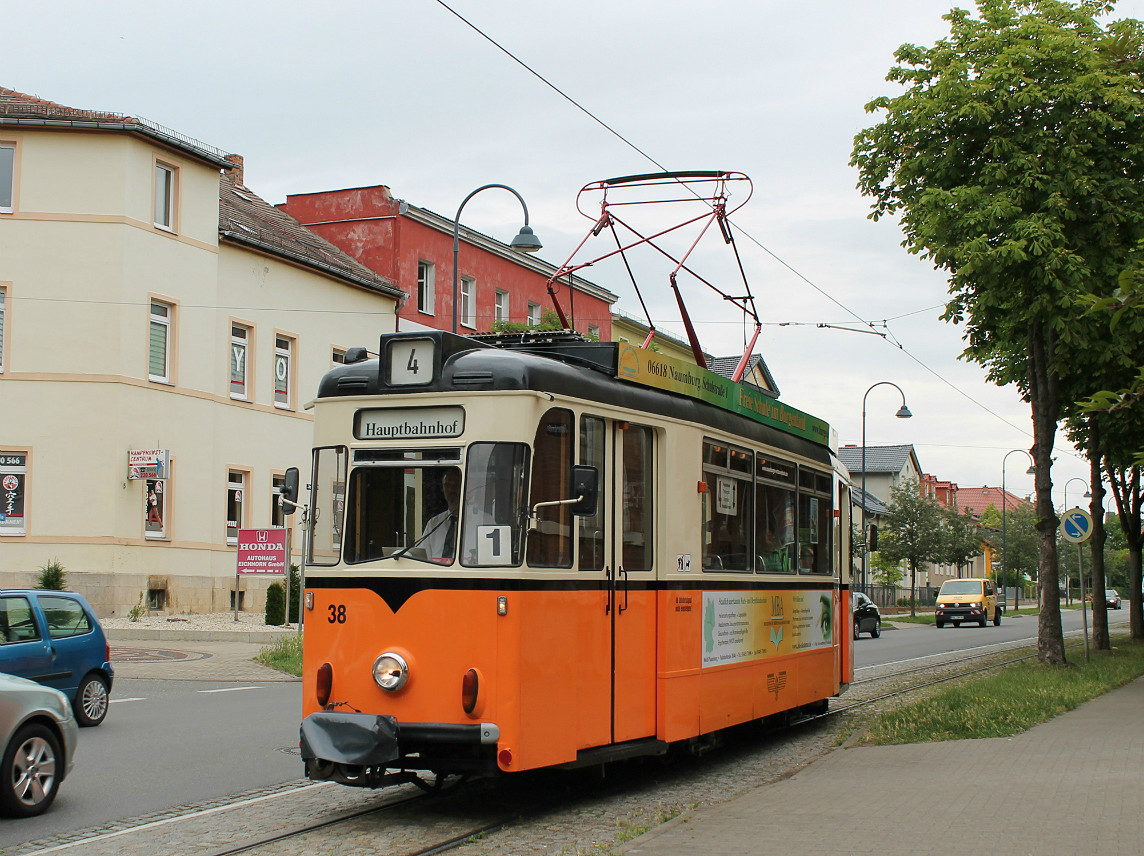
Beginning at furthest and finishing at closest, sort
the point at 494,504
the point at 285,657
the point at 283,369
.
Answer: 1. the point at 283,369
2. the point at 285,657
3. the point at 494,504

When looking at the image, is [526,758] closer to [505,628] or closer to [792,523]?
[505,628]

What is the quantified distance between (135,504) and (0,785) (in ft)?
69.9

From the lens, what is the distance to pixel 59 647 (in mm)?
12734

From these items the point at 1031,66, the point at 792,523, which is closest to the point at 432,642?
the point at 792,523

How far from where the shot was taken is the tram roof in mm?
8281

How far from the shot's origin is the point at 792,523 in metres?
12.4

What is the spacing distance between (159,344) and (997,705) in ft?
72.5

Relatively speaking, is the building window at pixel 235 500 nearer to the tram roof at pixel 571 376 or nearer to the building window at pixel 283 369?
the building window at pixel 283 369

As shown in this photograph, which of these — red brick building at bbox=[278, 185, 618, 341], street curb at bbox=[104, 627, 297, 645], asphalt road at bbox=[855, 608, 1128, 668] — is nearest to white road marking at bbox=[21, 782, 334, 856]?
street curb at bbox=[104, 627, 297, 645]

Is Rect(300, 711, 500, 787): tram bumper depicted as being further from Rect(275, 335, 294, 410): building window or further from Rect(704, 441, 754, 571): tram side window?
Rect(275, 335, 294, 410): building window

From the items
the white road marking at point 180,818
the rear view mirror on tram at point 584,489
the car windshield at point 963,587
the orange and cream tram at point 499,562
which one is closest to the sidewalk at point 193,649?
the white road marking at point 180,818

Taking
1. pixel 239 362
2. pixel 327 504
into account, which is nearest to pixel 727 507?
pixel 327 504

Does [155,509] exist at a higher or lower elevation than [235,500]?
lower

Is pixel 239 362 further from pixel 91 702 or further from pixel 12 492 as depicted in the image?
pixel 91 702
